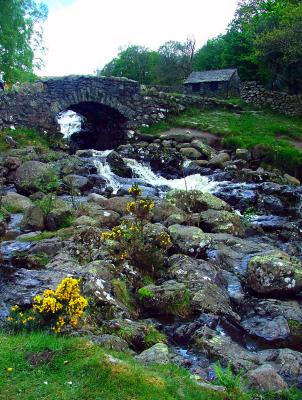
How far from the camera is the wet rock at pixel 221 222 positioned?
1423cm

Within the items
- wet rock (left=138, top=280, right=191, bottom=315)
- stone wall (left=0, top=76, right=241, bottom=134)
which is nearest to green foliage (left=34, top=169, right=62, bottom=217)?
wet rock (left=138, top=280, right=191, bottom=315)

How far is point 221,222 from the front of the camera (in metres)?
14.4

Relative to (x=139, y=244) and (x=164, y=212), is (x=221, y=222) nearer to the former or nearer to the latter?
(x=164, y=212)

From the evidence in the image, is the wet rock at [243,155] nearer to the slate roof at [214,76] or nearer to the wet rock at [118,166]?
the wet rock at [118,166]

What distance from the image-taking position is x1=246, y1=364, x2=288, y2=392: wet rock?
6109 millimetres

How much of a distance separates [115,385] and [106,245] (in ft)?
18.5

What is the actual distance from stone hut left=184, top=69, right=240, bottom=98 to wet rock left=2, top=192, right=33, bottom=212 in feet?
113

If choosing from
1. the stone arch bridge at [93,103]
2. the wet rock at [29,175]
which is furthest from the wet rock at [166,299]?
the stone arch bridge at [93,103]

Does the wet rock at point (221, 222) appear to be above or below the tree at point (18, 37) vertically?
below

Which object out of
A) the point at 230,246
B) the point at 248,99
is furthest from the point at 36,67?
the point at 230,246

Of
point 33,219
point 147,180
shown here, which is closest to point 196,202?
point 33,219

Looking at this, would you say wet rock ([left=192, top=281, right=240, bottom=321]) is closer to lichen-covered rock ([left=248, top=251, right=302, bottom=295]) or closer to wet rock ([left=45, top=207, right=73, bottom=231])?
lichen-covered rock ([left=248, top=251, right=302, bottom=295])

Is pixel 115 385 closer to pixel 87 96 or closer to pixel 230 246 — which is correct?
pixel 230 246

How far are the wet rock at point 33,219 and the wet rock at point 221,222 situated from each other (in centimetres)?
481
